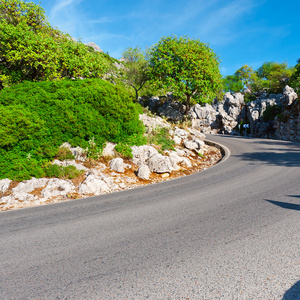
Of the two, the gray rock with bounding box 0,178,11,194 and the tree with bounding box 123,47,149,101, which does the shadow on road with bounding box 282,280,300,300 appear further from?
the tree with bounding box 123,47,149,101

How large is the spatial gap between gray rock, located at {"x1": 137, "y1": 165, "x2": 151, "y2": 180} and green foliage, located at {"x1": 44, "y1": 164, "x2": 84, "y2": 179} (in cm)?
279

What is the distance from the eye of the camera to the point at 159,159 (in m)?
10.3

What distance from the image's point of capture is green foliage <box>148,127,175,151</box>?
12297mm

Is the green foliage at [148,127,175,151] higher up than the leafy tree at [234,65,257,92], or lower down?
lower down

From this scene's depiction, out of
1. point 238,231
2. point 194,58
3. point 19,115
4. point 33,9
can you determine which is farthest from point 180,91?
point 238,231

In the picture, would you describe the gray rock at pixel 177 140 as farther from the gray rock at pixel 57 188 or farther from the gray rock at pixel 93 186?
the gray rock at pixel 57 188

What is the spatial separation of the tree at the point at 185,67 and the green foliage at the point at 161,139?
50.0 ft

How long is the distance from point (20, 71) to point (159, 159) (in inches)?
474

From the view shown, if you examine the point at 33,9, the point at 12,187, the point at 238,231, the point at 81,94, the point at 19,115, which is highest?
the point at 33,9

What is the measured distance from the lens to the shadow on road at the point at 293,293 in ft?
7.48

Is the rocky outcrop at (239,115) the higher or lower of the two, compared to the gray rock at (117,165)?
higher

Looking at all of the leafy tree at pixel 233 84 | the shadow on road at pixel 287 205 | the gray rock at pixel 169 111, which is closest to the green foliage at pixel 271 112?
the gray rock at pixel 169 111

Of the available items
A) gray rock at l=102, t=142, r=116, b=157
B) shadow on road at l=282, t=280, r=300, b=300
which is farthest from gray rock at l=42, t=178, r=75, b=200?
shadow on road at l=282, t=280, r=300, b=300

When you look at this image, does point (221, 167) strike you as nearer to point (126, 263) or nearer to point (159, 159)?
point (159, 159)
